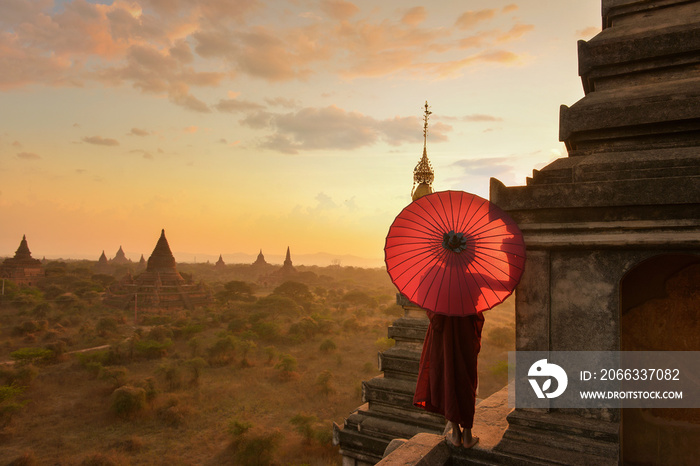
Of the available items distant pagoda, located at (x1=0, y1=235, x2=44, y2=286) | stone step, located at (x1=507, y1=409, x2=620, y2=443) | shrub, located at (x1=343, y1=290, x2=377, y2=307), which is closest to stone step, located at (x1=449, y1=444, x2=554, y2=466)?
stone step, located at (x1=507, y1=409, x2=620, y2=443)

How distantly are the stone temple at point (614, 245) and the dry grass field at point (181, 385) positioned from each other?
13126 millimetres

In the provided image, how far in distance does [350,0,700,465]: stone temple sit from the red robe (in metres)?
0.47

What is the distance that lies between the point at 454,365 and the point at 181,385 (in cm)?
2009

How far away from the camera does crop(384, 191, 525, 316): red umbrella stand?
327cm

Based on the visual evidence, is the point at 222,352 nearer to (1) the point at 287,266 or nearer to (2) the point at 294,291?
(2) the point at 294,291

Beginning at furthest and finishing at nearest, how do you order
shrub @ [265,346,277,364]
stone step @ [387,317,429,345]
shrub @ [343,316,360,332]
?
1. shrub @ [343,316,360,332]
2. shrub @ [265,346,277,364]
3. stone step @ [387,317,429,345]

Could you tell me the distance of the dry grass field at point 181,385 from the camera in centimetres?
1515

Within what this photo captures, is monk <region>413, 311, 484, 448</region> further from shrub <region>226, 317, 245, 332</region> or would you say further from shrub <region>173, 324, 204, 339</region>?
shrub <region>226, 317, 245, 332</region>

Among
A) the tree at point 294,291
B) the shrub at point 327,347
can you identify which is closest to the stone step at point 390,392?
the shrub at point 327,347

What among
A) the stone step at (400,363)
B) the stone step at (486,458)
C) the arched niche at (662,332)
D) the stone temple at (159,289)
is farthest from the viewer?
the stone temple at (159,289)

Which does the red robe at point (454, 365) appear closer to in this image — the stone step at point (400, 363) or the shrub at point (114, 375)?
the stone step at point (400, 363)

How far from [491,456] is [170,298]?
3711cm

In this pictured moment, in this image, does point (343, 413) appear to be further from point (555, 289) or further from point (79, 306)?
point (79, 306)

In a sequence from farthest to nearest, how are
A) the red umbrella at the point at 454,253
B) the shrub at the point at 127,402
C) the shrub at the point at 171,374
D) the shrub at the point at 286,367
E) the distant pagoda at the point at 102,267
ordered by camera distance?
the distant pagoda at the point at 102,267 → the shrub at the point at 286,367 → the shrub at the point at 171,374 → the shrub at the point at 127,402 → the red umbrella at the point at 454,253
